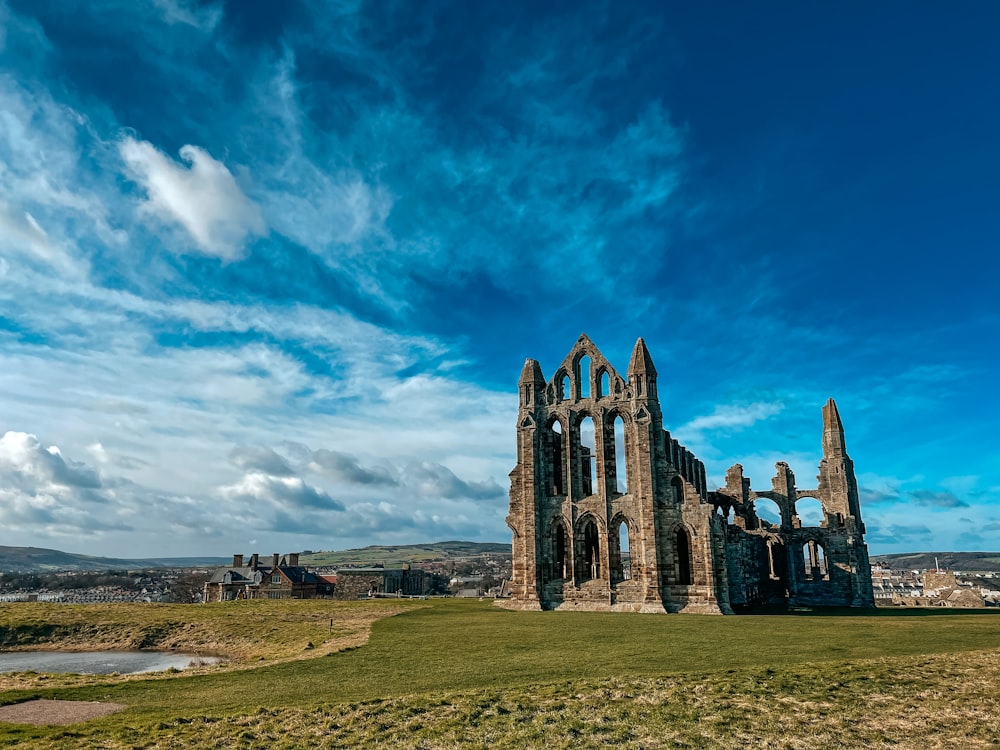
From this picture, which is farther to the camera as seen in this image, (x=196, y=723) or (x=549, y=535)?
(x=549, y=535)

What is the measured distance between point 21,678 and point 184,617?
18.7 metres


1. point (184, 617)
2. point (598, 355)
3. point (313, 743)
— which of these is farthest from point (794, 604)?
point (313, 743)

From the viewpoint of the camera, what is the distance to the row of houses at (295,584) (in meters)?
66.4

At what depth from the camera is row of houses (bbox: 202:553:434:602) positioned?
66.4 meters

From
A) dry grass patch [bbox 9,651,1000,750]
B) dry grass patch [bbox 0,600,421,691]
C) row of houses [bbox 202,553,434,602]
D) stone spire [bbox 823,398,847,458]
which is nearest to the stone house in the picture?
row of houses [bbox 202,553,434,602]

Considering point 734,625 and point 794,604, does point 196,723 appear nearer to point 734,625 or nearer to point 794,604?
point 734,625

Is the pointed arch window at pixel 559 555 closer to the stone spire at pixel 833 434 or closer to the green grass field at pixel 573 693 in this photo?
the green grass field at pixel 573 693

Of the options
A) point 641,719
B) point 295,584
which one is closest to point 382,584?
point 295,584

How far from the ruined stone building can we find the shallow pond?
66.2 feet

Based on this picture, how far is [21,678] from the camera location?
21.5 metres

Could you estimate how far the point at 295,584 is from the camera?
68312 mm

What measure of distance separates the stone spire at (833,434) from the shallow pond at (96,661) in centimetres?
4723

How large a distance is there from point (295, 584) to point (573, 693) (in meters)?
59.4

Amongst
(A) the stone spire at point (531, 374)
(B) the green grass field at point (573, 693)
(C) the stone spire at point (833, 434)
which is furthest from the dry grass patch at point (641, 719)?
(C) the stone spire at point (833, 434)
